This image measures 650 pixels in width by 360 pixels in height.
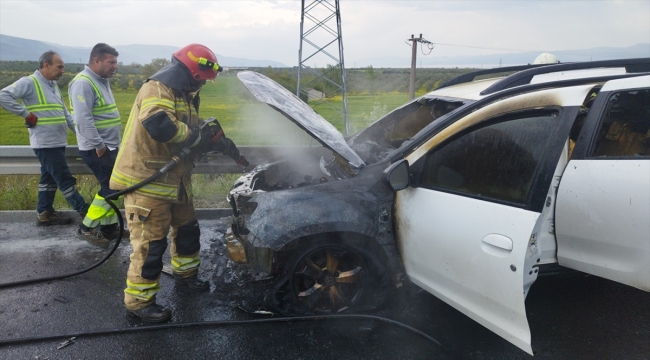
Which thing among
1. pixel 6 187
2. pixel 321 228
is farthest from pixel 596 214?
pixel 6 187

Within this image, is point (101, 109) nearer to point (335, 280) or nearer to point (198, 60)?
point (198, 60)

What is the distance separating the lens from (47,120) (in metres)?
5.00

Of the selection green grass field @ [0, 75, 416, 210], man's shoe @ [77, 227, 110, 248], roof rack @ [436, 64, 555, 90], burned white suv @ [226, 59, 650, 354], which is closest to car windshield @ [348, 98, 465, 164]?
roof rack @ [436, 64, 555, 90]

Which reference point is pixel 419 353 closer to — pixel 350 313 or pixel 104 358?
pixel 350 313

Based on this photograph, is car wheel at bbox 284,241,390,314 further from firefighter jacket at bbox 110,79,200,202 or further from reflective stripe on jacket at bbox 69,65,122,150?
reflective stripe on jacket at bbox 69,65,122,150

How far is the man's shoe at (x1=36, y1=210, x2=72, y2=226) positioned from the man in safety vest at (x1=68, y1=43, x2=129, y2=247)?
0.66 meters

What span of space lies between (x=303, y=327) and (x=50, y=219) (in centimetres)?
389

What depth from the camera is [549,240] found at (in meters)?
2.70

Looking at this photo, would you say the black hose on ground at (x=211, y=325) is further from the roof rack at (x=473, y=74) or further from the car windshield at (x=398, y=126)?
the roof rack at (x=473, y=74)

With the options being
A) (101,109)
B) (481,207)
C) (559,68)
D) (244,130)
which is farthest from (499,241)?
(244,130)

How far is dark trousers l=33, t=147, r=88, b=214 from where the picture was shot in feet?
16.5

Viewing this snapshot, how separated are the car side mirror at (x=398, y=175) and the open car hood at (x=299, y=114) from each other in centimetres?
37

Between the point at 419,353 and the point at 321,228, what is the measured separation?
3.45 ft

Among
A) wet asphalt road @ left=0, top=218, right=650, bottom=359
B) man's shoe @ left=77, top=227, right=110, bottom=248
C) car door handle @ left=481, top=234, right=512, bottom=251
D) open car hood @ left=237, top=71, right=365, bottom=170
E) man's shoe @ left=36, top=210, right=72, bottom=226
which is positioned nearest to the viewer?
car door handle @ left=481, top=234, right=512, bottom=251
